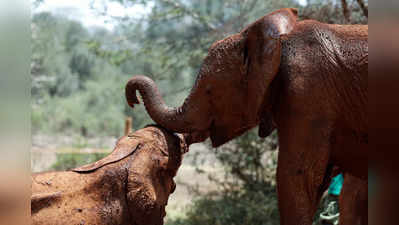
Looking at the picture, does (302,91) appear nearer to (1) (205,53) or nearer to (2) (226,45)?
(2) (226,45)

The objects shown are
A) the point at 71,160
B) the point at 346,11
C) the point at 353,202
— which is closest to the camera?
the point at 353,202

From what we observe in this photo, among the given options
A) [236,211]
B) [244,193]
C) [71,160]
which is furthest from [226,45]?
[71,160]

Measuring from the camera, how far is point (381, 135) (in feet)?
2.30

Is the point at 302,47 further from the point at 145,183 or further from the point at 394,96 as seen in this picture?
the point at 394,96

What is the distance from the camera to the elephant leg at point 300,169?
6.92 ft

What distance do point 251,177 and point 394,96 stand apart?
5410 millimetres

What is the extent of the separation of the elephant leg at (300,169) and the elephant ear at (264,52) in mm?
239

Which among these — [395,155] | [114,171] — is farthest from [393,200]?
[114,171]

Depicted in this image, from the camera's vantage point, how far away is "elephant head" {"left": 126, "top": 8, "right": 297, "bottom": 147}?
2269mm

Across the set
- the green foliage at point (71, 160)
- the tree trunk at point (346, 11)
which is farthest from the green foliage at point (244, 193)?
the green foliage at point (71, 160)

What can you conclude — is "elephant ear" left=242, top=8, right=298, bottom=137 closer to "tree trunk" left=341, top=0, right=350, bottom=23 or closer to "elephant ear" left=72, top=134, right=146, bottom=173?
"elephant ear" left=72, top=134, right=146, bottom=173

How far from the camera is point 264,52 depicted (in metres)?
2.26

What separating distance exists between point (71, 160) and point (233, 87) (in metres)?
5.98

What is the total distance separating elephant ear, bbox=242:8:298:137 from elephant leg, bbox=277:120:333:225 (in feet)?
0.78
